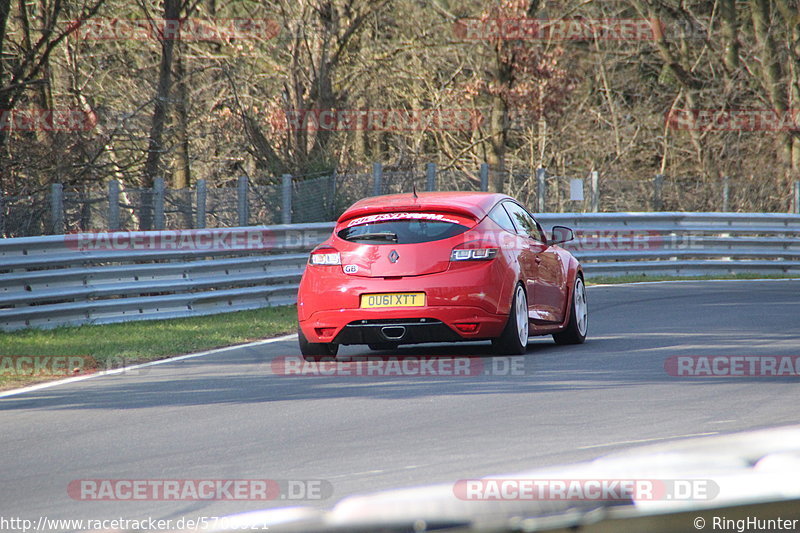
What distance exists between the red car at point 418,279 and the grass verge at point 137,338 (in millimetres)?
1813

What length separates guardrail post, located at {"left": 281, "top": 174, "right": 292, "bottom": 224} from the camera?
18.6 m

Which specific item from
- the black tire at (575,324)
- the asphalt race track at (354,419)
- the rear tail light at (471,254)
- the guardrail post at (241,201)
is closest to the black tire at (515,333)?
the asphalt race track at (354,419)

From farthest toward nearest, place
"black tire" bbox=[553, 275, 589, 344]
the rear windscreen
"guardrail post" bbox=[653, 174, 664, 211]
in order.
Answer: "guardrail post" bbox=[653, 174, 664, 211]
"black tire" bbox=[553, 275, 589, 344]
the rear windscreen

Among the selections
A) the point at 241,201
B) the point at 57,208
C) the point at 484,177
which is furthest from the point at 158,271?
the point at 484,177

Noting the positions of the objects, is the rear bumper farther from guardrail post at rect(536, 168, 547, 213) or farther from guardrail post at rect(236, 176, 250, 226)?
guardrail post at rect(536, 168, 547, 213)

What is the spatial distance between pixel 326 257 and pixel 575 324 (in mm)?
2883

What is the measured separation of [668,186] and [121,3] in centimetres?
1298

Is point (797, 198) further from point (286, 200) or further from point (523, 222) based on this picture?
point (523, 222)

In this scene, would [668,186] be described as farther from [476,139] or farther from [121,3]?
[121,3]

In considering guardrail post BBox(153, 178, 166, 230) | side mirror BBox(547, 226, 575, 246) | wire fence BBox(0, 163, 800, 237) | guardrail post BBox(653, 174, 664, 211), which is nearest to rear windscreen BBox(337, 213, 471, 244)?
side mirror BBox(547, 226, 575, 246)

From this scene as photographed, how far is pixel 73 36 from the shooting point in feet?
75.6

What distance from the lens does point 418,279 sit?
10.1 metres

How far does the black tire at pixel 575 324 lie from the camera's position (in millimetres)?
11891

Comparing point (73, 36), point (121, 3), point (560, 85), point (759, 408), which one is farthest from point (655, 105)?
point (759, 408)
